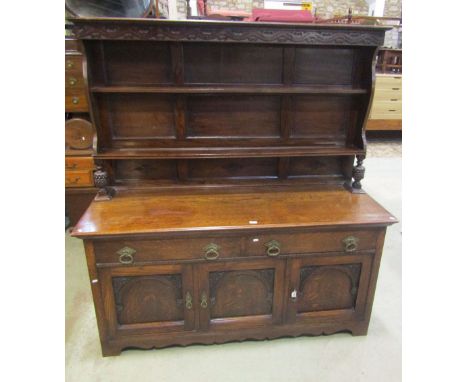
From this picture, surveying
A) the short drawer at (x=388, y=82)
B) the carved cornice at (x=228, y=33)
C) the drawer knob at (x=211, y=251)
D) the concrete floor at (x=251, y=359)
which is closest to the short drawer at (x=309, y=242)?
the drawer knob at (x=211, y=251)

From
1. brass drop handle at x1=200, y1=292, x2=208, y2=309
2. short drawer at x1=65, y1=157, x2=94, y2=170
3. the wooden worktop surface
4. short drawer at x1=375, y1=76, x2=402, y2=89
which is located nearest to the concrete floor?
brass drop handle at x1=200, y1=292, x2=208, y2=309

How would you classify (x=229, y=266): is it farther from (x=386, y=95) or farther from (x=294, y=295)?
(x=386, y=95)

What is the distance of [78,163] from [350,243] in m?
2.11

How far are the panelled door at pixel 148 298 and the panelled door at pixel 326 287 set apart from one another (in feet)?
1.71

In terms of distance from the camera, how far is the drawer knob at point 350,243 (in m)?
1.53

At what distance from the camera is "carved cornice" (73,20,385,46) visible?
1.43m

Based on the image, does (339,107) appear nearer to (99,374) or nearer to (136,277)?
(136,277)

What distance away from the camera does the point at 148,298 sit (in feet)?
5.06

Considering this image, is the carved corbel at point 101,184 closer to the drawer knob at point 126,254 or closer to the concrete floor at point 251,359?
the drawer knob at point 126,254

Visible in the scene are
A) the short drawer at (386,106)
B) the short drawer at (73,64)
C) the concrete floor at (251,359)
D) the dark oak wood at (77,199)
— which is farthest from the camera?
the short drawer at (386,106)

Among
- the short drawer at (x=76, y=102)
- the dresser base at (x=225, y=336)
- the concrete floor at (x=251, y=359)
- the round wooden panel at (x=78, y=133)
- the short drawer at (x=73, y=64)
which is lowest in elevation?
the concrete floor at (x=251, y=359)

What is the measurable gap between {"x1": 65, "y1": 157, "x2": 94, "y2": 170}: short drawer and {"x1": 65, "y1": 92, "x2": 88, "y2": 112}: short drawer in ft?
1.24

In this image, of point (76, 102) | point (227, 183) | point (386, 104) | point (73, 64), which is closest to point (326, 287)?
point (227, 183)

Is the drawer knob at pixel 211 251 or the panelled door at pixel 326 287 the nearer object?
the drawer knob at pixel 211 251
